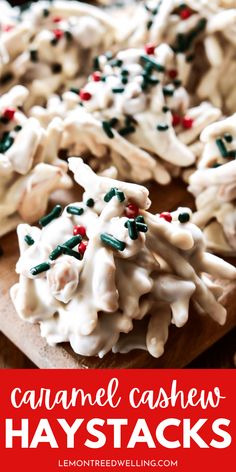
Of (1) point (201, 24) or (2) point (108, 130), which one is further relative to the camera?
(1) point (201, 24)

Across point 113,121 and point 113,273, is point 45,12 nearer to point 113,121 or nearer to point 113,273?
point 113,121

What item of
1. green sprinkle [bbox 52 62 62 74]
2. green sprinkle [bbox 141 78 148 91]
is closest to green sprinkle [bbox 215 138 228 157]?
green sprinkle [bbox 141 78 148 91]

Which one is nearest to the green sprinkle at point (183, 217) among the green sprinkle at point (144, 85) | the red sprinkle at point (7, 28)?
the green sprinkle at point (144, 85)

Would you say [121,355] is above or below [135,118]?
below

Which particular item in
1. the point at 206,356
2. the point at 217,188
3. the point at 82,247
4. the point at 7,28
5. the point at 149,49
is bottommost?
the point at 206,356

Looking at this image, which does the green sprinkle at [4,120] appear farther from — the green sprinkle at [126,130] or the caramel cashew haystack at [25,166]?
the green sprinkle at [126,130]

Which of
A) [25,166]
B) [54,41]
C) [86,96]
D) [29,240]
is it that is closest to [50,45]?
[54,41]

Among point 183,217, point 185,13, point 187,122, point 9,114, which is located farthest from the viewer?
point 185,13
